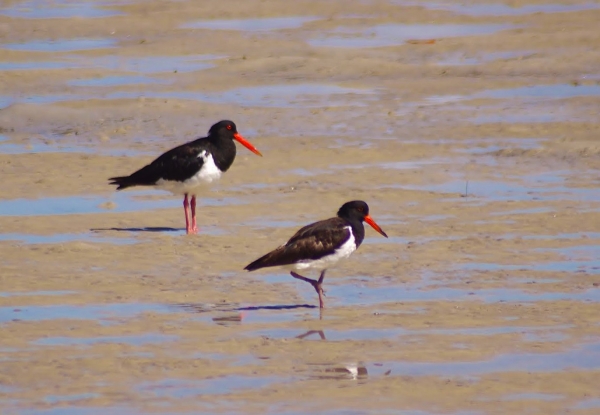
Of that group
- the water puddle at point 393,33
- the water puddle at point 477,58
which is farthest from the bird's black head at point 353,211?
the water puddle at point 393,33

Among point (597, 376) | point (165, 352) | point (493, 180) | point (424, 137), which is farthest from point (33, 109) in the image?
point (597, 376)

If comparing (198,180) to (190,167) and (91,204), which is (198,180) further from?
(91,204)

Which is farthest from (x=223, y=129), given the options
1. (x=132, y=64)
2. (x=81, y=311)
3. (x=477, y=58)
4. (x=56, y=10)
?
(x=56, y=10)

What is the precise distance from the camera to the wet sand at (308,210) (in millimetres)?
8438

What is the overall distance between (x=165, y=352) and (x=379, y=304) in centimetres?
191

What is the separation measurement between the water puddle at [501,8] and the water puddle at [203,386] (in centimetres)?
1672

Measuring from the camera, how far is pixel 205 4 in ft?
85.3

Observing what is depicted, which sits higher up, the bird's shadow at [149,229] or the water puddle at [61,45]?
the water puddle at [61,45]

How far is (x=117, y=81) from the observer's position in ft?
66.8

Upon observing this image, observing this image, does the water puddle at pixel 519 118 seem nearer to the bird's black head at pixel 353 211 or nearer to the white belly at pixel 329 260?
the bird's black head at pixel 353 211

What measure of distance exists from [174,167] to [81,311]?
358cm

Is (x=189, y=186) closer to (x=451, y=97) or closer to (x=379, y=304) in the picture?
(x=379, y=304)

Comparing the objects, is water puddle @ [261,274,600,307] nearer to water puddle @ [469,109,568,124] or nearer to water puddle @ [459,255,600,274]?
water puddle @ [459,255,600,274]

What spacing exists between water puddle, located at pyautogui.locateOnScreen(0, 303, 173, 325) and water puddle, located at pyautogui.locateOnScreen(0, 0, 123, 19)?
16.2 meters
